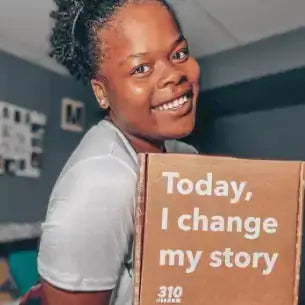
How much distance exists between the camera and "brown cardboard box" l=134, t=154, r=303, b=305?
668 mm

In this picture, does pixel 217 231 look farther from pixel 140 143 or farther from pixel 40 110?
pixel 40 110

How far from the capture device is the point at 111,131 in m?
0.80

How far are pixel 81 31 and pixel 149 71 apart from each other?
148mm

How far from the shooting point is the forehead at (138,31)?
79 centimetres

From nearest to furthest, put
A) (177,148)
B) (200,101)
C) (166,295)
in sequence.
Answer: (166,295) < (177,148) < (200,101)

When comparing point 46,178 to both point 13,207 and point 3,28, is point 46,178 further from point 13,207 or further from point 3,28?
point 3,28

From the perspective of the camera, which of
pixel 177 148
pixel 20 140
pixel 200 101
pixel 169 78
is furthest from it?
pixel 200 101

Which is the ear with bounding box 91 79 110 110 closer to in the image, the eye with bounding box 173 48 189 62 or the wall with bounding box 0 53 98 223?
the eye with bounding box 173 48 189 62

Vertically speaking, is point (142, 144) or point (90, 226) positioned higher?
point (142, 144)

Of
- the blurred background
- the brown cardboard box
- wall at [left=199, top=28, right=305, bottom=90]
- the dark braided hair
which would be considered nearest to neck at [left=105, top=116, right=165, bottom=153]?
the dark braided hair

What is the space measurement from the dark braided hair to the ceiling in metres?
0.57

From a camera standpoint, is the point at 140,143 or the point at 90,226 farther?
the point at 140,143

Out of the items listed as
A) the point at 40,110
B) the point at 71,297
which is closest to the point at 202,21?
the point at 40,110

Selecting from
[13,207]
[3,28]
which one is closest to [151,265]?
[13,207]
